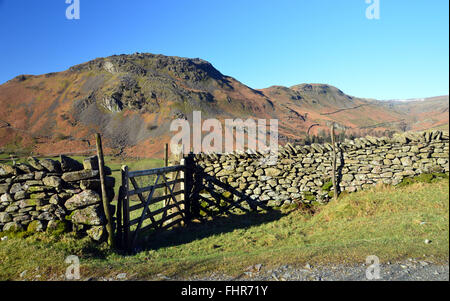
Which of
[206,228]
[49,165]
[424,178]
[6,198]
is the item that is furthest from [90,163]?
[424,178]

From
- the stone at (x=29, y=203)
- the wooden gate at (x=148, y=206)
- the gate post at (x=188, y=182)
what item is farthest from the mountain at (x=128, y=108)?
the stone at (x=29, y=203)

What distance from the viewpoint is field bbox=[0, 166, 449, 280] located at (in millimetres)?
4621

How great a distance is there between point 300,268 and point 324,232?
9.03ft

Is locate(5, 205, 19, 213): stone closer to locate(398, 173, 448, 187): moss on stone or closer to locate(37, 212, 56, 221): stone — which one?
locate(37, 212, 56, 221): stone

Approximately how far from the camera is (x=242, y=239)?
722 centimetres

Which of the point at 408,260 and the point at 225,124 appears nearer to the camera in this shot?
the point at 408,260

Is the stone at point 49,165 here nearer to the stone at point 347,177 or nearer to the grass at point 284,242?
the grass at point 284,242

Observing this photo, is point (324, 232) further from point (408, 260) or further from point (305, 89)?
point (305, 89)

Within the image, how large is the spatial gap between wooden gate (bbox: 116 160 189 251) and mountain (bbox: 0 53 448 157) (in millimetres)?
36885

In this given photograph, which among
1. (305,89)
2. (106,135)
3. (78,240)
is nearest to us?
(78,240)

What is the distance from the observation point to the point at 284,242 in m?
6.53

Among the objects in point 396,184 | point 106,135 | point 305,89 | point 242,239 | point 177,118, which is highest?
point 305,89

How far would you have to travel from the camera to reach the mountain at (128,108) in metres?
53.2
